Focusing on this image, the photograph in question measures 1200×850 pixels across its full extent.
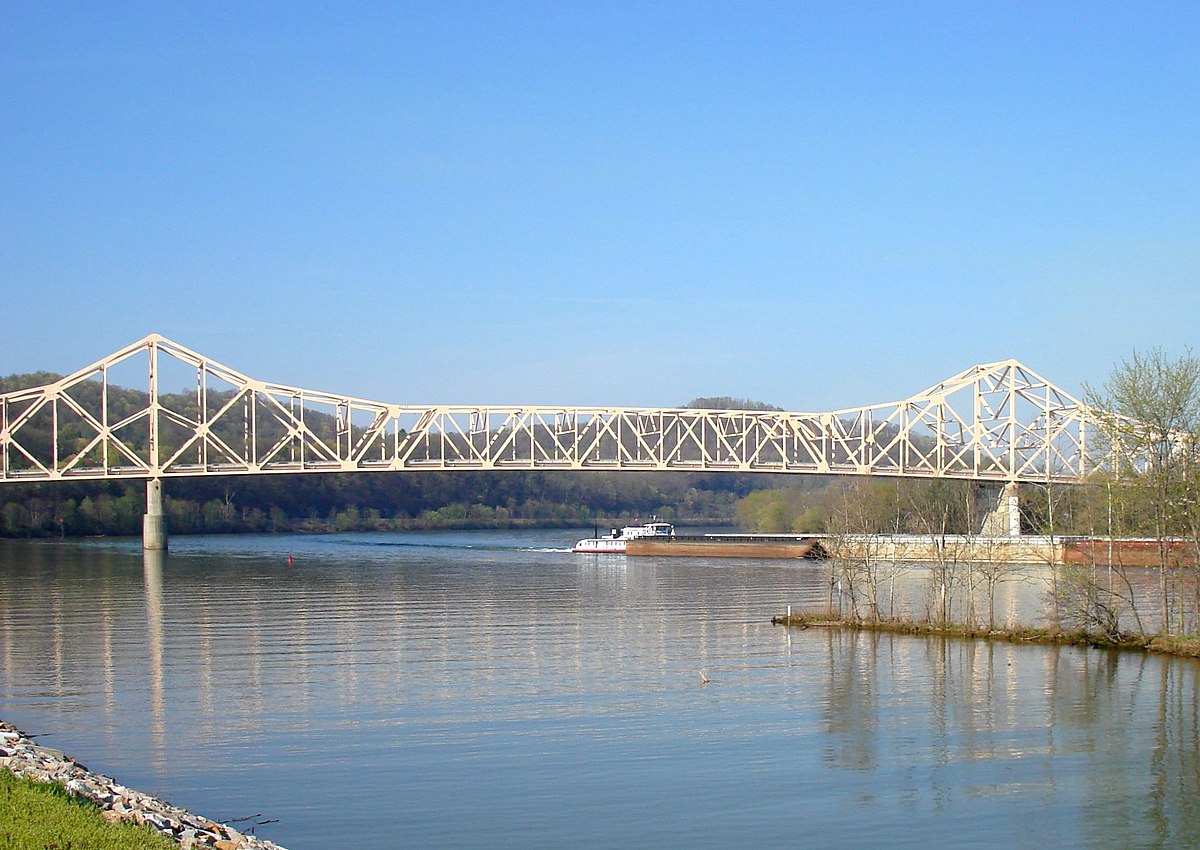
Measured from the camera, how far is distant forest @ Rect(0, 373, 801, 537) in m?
120

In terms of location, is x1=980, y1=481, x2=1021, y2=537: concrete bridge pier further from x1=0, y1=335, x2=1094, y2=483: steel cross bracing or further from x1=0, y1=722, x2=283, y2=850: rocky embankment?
x1=0, y1=722, x2=283, y2=850: rocky embankment

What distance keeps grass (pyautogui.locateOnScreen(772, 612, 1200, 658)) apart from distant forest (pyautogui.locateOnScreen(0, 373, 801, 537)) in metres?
72.5

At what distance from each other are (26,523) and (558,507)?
3093 inches

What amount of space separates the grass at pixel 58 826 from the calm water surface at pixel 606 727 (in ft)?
10.6

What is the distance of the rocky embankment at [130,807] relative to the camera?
14.4m

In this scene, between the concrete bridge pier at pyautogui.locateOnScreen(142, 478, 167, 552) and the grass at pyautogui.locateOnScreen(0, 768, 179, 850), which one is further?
the concrete bridge pier at pyautogui.locateOnScreen(142, 478, 167, 552)

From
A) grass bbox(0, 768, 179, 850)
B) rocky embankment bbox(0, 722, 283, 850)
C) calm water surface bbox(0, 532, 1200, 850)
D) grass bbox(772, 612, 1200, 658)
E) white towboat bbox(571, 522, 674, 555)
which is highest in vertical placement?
grass bbox(0, 768, 179, 850)

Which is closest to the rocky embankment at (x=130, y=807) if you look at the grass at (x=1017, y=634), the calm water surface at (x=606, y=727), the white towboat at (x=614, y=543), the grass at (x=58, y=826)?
the grass at (x=58, y=826)

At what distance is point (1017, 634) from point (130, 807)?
88.4 ft

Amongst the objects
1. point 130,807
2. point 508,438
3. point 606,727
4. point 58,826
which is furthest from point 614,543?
point 58,826

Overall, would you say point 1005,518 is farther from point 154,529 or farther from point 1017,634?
point 1017,634

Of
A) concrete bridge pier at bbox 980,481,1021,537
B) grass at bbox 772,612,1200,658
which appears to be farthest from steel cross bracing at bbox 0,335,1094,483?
grass at bbox 772,612,1200,658

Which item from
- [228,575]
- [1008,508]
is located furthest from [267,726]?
[1008,508]

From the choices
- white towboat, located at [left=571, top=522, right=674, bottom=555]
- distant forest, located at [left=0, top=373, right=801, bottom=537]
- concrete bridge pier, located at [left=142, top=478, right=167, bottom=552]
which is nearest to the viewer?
concrete bridge pier, located at [left=142, top=478, right=167, bottom=552]
